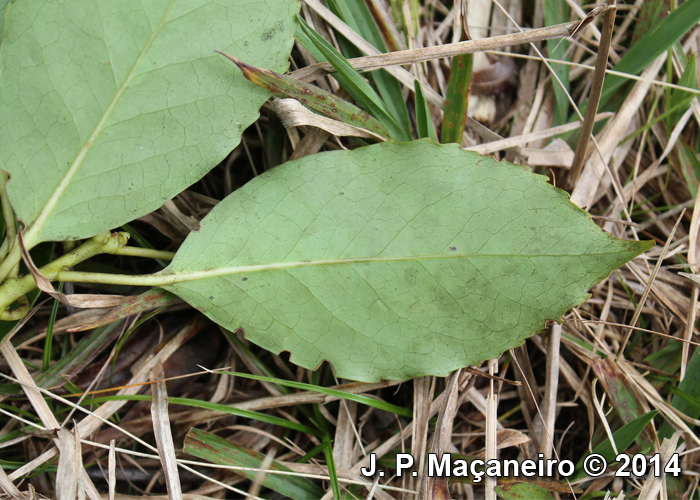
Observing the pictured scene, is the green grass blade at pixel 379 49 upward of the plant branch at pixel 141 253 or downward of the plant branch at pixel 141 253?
upward

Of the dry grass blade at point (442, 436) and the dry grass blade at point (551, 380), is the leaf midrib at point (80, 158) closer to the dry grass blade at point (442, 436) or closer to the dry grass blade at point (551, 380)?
the dry grass blade at point (442, 436)

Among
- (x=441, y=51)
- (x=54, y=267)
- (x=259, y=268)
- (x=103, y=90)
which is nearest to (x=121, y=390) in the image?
(x=54, y=267)

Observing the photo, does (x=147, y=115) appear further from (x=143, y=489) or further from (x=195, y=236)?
(x=143, y=489)

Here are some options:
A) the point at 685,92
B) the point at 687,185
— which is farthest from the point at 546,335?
the point at 685,92

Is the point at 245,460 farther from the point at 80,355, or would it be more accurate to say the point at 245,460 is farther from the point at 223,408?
the point at 80,355

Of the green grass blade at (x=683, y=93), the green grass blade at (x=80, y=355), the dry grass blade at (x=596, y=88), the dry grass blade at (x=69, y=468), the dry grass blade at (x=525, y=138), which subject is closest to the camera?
the dry grass blade at (x=69, y=468)

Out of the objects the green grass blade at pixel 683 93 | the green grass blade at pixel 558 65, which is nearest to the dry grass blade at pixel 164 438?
the green grass blade at pixel 558 65

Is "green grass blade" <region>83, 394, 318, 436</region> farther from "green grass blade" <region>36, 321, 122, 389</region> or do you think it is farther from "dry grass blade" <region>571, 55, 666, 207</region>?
"dry grass blade" <region>571, 55, 666, 207</region>

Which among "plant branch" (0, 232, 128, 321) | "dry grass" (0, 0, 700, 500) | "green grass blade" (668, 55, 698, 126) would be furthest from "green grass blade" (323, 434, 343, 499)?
"green grass blade" (668, 55, 698, 126)
